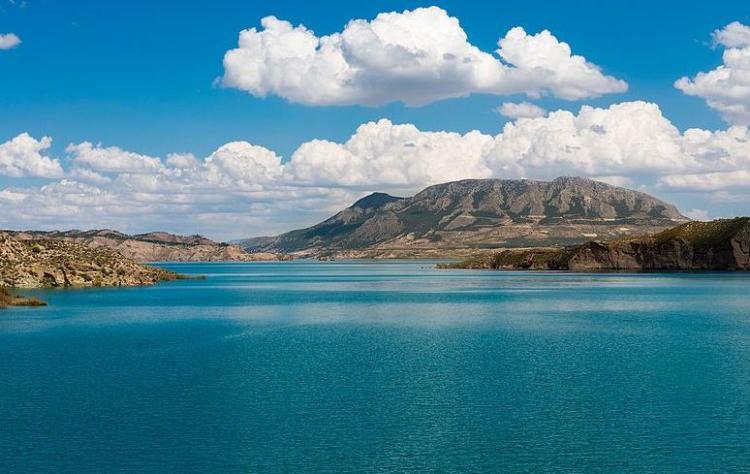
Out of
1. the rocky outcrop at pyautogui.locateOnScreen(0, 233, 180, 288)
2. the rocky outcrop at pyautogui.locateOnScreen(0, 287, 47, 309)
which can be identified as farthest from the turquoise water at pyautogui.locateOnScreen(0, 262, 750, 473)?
the rocky outcrop at pyautogui.locateOnScreen(0, 233, 180, 288)

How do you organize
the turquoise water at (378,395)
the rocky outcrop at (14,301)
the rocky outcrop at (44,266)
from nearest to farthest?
the turquoise water at (378,395) < the rocky outcrop at (14,301) < the rocky outcrop at (44,266)

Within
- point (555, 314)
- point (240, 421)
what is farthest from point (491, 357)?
point (555, 314)

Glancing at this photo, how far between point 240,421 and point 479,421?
14043 millimetres

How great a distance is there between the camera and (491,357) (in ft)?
223

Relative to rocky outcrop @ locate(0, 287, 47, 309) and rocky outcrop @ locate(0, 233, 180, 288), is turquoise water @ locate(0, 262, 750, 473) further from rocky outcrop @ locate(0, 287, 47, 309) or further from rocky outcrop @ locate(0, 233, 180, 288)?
rocky outcrop @ locate(0, 233, 180, 288)

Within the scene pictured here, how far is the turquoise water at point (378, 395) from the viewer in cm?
3684

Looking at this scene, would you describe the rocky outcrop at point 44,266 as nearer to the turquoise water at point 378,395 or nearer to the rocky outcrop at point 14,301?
the rocky outcrop at point 14,301

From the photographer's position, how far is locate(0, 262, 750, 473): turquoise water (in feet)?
121

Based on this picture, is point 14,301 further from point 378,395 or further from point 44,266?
point 378,395

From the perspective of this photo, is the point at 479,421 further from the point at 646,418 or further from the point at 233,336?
the point at 233,336

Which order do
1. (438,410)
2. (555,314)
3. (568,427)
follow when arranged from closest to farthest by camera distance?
(568,427) < (438,410) < (555,314)

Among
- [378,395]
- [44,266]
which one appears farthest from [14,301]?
[378,395]

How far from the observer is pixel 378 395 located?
51.0 meters

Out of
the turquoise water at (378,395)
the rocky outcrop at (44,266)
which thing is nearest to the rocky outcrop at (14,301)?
the turquoise water at (378,395)
